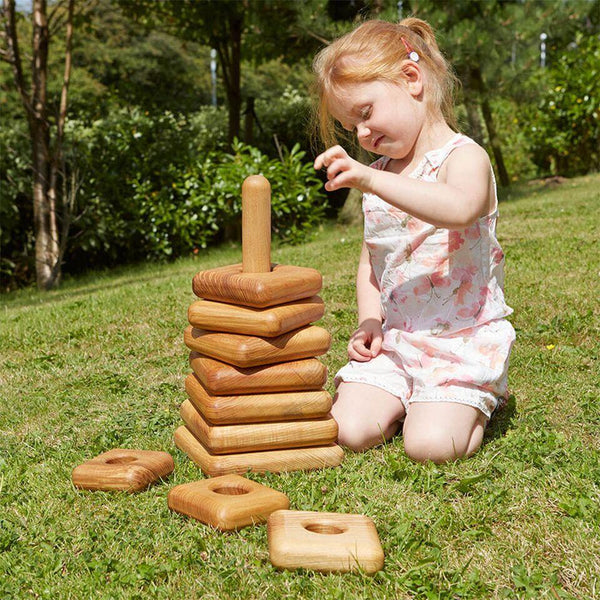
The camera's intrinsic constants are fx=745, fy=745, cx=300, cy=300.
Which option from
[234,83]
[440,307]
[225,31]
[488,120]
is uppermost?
[225,31]

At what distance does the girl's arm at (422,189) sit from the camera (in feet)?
7.44

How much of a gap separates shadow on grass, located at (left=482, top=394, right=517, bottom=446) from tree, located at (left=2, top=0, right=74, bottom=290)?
6019 mm

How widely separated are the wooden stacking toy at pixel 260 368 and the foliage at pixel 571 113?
10.5 meters

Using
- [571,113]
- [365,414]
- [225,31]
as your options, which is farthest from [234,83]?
[365,414]

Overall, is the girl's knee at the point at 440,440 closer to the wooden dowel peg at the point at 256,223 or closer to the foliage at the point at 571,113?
the wooden dowel peg at the point at 256,223

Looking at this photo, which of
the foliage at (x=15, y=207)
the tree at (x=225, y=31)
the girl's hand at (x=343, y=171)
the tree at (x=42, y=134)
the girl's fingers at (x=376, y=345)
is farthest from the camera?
the tree at (x=225, y=31)

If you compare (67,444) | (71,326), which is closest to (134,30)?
(71,326)

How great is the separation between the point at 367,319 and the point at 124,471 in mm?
1178

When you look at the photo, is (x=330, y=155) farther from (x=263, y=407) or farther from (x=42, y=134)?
(x=42, y=134)

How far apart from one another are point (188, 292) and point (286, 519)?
377 cm

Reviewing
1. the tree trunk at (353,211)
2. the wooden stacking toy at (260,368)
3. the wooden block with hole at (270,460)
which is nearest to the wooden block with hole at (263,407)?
the wooden stacking toy at (260,368)

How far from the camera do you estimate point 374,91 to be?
8.62 ft

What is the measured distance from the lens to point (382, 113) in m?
2.66

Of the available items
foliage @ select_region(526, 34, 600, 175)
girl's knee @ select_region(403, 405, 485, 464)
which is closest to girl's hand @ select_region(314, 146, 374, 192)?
girl's knee @ select_region(403, 405, 485, 464)
